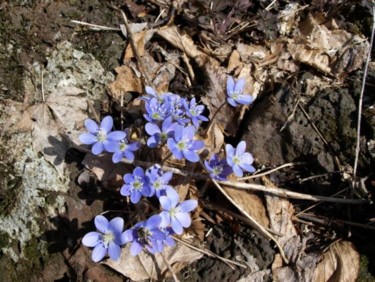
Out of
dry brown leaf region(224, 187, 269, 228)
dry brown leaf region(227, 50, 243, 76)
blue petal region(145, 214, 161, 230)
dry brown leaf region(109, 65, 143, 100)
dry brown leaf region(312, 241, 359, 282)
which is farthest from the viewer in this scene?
dry brown leaf region(227, 50, 243, 76)

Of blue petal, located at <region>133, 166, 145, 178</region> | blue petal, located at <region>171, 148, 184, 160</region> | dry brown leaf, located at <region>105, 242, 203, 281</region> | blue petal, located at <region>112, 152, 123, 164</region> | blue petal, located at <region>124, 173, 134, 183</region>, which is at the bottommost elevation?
dry brown leaf, located at <region>105, 242, 203, 281</region>

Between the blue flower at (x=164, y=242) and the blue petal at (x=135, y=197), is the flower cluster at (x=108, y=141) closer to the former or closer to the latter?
the blue petal at (x=135, y=197)

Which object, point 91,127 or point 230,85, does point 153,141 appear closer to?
point 91,127

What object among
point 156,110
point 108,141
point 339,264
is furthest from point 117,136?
point 339,264

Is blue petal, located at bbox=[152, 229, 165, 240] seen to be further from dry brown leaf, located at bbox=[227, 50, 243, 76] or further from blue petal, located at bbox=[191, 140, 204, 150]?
dry brown leaf, located at bbox=[227, 50, 243, 76]

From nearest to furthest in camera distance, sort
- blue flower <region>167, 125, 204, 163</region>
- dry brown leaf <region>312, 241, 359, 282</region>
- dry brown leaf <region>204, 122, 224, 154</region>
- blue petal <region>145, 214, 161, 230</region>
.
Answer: blue petal <region>145, 214, 161, 230</region>
blue flower <region>167, 125, 204, 163</region>
dry brown leaf <region>312, 241, 359, 282</region>
dry brown leaf <region>204, 122, 224, 154</region>

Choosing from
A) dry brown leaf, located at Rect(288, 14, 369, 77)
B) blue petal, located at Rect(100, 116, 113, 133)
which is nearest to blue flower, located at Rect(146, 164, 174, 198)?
blue petal, located at Rect(100, 116, 113, 133)

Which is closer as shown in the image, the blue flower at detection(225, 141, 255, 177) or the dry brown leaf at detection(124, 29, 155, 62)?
the blue flower at detection(225, 141, 255, 177)

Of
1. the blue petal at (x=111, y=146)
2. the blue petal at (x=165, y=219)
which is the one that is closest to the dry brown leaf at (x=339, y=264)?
Answer: the blue petal at (x=165, y=219)
